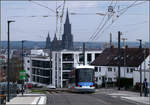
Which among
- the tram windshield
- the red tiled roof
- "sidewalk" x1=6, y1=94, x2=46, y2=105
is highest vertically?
the red tiled roof

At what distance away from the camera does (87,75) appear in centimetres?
3991

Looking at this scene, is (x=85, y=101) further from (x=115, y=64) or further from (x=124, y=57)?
(x=115, y=64)

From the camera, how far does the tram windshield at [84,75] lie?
39.8 m

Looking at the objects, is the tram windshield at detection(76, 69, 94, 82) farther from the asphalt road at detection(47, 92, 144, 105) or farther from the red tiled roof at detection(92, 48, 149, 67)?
the red tiled roof at detection(92, 48, 149, 67)

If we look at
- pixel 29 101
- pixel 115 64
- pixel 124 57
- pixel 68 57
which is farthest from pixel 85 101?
pixel 68 57

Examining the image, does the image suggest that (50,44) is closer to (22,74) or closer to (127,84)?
(127,84)

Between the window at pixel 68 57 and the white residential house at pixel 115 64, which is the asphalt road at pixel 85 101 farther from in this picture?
the window at pixel 68 57

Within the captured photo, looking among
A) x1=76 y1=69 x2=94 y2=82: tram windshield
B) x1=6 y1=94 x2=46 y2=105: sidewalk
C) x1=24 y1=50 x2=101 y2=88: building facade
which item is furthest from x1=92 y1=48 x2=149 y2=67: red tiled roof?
x1=6 y1=94 x2=46 y2=105: sidewalk

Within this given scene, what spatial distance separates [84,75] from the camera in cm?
3988

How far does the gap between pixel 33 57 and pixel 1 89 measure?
87.6 m

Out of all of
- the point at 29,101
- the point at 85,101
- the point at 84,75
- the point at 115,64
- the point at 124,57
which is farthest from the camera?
the point at 115,64

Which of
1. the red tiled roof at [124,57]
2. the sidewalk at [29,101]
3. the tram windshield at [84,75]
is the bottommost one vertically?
the sidewalk at [29,101]

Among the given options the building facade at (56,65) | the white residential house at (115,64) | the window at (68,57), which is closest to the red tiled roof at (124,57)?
the white residential house at (115,64)

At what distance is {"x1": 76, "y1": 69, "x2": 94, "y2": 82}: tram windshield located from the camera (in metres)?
39.8
